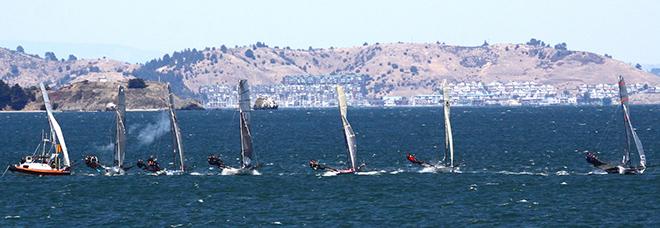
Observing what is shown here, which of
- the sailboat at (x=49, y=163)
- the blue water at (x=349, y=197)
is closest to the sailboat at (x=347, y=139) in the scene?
the blue water at (x=349, y=197)

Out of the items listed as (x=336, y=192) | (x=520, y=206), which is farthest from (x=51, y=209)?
(x=520, y=206)

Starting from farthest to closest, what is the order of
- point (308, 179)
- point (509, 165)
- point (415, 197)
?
point (509, 165) < point (308, 179) < point (415, 197)

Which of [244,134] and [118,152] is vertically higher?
[244,134]

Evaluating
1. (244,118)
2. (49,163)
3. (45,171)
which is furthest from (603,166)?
(49,163)

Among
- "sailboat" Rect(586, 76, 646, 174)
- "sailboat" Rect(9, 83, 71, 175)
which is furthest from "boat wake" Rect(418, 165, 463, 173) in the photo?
"sailboat" Rect(9, 83, 71, 175)

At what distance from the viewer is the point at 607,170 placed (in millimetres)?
127250

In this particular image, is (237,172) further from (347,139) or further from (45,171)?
(45,171)

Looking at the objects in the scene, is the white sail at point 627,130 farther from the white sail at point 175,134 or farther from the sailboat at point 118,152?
the sailboat at point 118,152

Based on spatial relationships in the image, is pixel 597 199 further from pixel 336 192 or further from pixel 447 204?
pixel 336 192

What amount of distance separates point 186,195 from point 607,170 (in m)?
42.0

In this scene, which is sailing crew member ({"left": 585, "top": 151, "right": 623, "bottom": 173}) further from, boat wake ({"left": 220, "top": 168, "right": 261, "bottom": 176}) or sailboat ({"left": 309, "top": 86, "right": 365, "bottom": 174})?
boat wake ({"left": 220, "top": 168, "right": 261, "bottom": 176})

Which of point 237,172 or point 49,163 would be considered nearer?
point 237,172

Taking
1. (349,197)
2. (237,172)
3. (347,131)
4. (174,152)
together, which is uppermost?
(347,131)

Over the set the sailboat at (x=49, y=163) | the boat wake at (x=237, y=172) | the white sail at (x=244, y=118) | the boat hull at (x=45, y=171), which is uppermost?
the white sail at (x=244, y=118)
